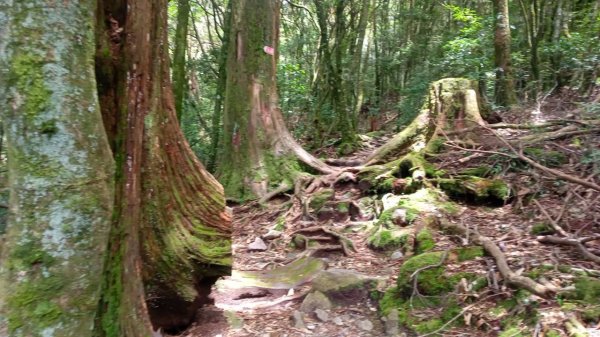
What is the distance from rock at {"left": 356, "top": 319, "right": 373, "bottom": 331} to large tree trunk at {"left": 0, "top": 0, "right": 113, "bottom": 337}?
2.88 meters

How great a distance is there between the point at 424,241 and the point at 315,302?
5.05ft

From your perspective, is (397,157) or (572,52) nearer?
(397,157)

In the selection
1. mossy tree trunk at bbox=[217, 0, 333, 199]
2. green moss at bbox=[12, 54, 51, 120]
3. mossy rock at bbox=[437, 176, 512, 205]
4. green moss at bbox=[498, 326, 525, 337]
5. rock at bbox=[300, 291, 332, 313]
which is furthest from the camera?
mossy tree trunk at bbox=[217, 0, 333, 199]

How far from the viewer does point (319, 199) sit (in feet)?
25.3

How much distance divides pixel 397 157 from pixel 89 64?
22.5 ft

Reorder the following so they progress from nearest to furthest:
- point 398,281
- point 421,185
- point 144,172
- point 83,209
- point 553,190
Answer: point 83,209 < point 144,172 < point 398,281 < point 553,190 < point 421,185

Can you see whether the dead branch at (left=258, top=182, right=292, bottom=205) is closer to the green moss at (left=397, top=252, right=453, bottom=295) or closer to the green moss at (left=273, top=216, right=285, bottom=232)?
the green moss at (left=273, top=216, right=285, bottom=232)

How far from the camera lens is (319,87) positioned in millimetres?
16750

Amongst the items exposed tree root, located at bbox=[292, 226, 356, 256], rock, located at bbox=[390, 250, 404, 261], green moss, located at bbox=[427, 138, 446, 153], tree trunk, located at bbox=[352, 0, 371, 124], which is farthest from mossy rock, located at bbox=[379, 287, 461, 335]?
tree trunk, located at bbox=[352, 0, 371, 124]

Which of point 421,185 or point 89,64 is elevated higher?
point 89,64

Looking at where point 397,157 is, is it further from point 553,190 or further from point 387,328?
point 387,328

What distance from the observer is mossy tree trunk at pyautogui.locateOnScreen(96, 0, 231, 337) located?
116 inches

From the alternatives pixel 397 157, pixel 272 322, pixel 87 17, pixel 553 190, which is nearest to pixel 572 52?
pixel 397 157

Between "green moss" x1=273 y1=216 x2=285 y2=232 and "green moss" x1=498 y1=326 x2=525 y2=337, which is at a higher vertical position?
"green moss" x1=273 y1=216 x2=285 y2=232
